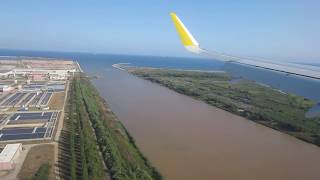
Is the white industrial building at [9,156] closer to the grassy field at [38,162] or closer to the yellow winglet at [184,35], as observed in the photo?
the grassy field at [38,162]

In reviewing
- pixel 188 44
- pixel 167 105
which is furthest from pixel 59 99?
pixel 188 44

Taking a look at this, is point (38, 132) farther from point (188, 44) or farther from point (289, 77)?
point (289, 77)

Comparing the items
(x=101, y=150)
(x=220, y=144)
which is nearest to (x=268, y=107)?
(x=220, y=144)

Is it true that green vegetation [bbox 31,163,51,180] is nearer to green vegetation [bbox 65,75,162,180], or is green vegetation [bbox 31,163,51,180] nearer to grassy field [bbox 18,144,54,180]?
grassy field [bbox 18,144,54,180]

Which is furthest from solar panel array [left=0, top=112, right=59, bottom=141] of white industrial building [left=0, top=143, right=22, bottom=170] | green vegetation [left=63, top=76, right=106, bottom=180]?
white industrial building [left=0, top=143, right=22, bottom=170]

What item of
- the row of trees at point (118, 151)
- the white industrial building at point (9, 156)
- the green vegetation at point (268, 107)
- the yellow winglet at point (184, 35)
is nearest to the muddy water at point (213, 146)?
the row of trees at point (118, 151)

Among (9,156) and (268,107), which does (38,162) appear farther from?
(268,107)
